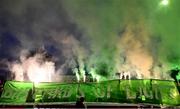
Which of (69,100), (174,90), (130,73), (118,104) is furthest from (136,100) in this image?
(130,73)

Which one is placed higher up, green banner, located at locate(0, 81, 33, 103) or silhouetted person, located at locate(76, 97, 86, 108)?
green banner, located at locate(0, 81, 33, 103)

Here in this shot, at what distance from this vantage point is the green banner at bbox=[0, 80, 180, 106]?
443 inches

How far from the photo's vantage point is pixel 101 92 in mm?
11508

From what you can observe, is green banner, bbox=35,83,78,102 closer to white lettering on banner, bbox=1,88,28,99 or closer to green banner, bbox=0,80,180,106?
green banner, bbox=0,80,180,106

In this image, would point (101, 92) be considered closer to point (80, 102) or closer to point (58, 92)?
point (80, 102)

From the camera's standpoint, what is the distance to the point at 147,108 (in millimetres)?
11820

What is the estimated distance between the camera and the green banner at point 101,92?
11258 millimetres

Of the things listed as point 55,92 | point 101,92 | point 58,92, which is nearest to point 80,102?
point 101,92

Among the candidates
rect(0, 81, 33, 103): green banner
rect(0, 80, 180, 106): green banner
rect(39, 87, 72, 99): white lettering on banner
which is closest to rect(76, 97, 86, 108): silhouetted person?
rect(0, 80, 180, 106): green banner

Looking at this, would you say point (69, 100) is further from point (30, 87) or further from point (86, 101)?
point (30, 87)

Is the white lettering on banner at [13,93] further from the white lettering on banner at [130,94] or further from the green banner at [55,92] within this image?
the white lettering on banner at [130,94]

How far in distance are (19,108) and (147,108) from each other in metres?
5.67

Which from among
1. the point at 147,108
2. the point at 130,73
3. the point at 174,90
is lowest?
the point at 147,108

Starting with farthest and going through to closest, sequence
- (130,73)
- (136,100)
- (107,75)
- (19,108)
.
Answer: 1. (107,75)
2. (130,73)
3. (19,108)
4. (136,100)
